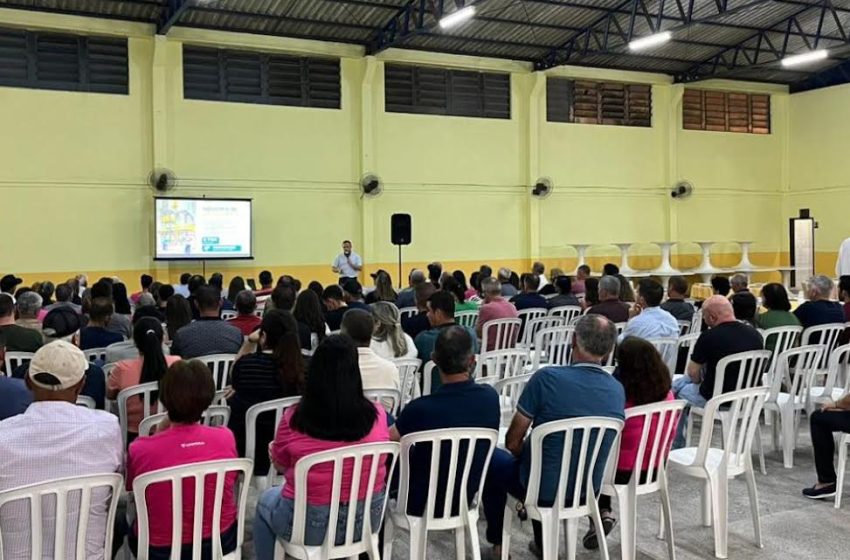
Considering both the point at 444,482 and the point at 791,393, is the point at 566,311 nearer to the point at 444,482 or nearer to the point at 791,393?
the point at 791,393

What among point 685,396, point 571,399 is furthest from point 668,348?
point 571,399

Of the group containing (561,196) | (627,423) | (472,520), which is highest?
(561,196)

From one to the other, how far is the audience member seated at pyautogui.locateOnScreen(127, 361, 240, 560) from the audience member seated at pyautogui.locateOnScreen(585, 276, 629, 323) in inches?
164

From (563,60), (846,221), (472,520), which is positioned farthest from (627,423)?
(846,221)

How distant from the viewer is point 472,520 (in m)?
2.85

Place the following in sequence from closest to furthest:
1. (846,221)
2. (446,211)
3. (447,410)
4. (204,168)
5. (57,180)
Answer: (447,410), (57,180), (204,168), (446,211), (846,221)

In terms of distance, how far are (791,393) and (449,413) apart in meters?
2.91

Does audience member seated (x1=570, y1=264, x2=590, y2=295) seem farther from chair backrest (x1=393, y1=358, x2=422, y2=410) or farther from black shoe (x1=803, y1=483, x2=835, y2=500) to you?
black shoe (x1=803, y1=483, x2=835, y2=500)

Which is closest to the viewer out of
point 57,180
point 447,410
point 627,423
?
point 447,410

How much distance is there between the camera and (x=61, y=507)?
7.18 feet

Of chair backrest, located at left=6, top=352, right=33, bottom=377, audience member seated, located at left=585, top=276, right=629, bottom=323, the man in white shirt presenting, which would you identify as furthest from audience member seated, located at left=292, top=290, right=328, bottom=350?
the man in white shirt presenting

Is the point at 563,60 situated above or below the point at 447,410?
above

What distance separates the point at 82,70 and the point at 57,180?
1639 millimetres

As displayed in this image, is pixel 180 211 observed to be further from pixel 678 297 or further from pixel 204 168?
pixel 678 297
